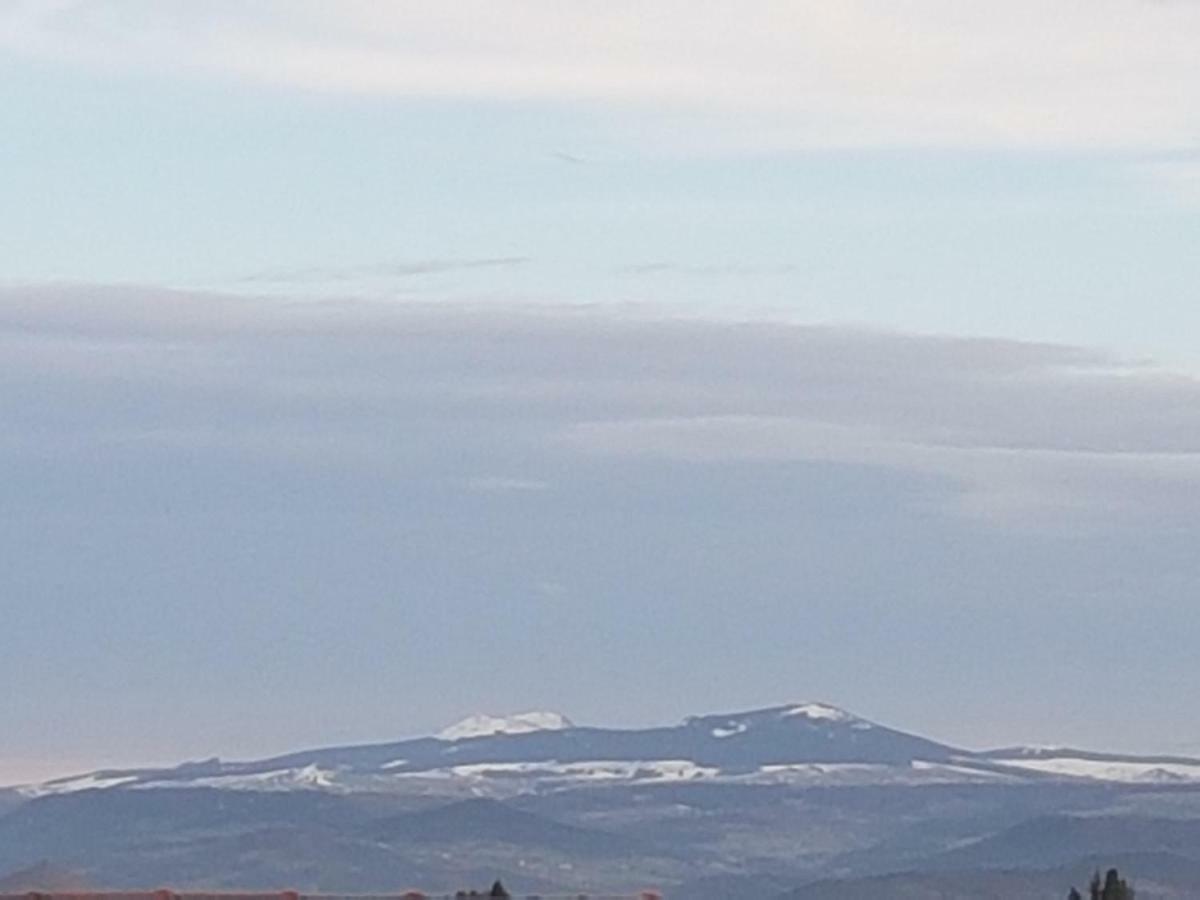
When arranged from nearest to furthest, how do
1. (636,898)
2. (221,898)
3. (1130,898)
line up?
(221,898)
(636,898)
(1130,898)

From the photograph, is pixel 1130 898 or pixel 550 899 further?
→ pixel 1130 898

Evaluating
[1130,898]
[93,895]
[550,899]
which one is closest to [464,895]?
[550,899]

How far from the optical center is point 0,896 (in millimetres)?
98875

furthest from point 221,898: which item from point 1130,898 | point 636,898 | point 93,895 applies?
point 1130,898

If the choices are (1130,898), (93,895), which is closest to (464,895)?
(93,895)

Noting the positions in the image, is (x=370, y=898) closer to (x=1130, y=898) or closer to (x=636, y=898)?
(x=636, y=898)

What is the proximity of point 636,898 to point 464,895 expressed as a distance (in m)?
5.21

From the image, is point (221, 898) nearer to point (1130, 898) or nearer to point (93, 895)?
point (93, 895)

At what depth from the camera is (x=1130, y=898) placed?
381 feet

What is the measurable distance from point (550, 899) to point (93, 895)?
11.6m

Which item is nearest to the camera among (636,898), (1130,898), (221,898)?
(221,898)

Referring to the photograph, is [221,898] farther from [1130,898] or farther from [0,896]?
[1130,898]

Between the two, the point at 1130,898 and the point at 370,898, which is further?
the point at 1130,898

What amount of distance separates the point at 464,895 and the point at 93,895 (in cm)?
1062
